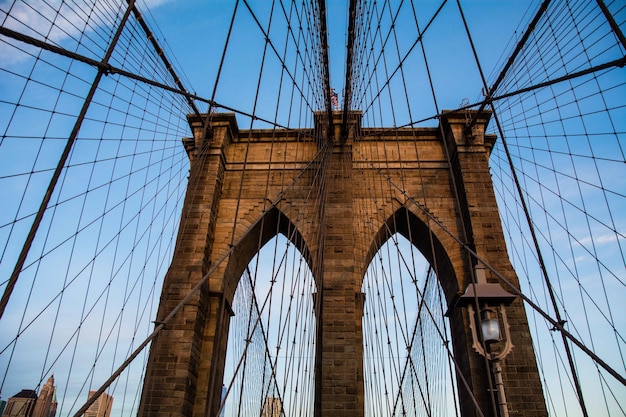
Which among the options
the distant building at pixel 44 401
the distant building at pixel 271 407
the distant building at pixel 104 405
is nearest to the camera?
the distant building at pixel 271 407

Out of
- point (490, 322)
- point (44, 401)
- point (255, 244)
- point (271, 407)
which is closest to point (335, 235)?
point (255, 244)

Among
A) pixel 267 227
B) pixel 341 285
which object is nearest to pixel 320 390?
pixel 341 285

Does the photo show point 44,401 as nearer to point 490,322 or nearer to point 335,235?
point 335,235

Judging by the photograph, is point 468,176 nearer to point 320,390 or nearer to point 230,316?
point 320,390

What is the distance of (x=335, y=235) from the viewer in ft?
32.8

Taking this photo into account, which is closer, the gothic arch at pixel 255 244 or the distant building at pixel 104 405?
the distant building at pixel 104 405

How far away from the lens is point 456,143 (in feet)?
35.7

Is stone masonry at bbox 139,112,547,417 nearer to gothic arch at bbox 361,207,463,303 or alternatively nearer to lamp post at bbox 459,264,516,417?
gothic arch at bbox 361,207,463,303

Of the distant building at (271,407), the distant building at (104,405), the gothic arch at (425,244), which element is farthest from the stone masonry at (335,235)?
the distant building at (271,407)

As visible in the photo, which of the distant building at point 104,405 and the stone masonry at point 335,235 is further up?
the stone masonry at point 335,235

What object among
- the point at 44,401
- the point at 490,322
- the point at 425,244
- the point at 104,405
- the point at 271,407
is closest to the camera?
the point at 490,322

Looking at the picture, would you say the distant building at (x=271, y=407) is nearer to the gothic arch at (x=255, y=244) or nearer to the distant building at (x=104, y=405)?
the distant building at (x=104, y=405)

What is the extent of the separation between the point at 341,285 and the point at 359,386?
210cm

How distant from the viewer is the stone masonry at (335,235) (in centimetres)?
828
